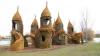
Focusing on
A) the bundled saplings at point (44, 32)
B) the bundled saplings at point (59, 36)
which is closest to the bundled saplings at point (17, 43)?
the bundled saplings at point (44, 32)

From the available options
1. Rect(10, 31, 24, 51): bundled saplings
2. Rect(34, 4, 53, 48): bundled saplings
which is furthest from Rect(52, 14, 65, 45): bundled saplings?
Rect(10, 31, 24, 51): bundled saplings

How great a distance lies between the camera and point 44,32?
31.2m

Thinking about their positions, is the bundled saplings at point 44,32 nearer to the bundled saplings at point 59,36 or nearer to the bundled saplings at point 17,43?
the bundled saplings at point 17,43

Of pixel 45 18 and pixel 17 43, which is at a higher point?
pixel 45 18

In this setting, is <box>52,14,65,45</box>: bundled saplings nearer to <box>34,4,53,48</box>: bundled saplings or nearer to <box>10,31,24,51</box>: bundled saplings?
<box>34,4,53,48</box>: bundled saplings

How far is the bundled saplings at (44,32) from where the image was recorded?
31.0 metres

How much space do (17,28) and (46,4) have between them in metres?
5.05

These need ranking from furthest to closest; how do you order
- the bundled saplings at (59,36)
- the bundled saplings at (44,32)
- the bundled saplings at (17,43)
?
the bundled saplings at (59,36), the bundled saplings at (44,32), the bundled saplings at (17,43)

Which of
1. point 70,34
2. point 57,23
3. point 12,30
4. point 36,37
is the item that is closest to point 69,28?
point 70,34

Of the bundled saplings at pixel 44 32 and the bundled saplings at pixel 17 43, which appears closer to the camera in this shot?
the bundled saplings at pixel 17 43

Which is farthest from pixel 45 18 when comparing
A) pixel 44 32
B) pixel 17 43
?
pixel 17 43

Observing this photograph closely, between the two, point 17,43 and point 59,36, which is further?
point 59,36

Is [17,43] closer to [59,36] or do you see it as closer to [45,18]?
[45,18]

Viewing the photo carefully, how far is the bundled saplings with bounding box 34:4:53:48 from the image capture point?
102 feet
